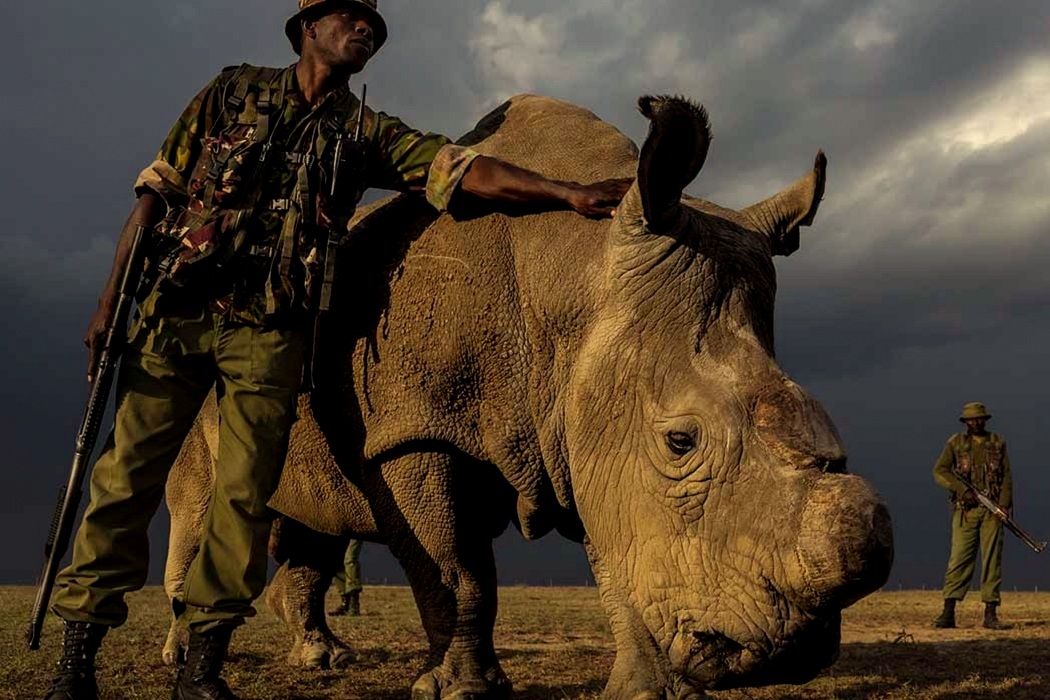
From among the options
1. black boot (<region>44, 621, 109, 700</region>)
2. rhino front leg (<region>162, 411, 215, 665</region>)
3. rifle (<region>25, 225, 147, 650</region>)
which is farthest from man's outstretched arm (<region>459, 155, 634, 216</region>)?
rhino front leg (<region>162, 411, 215, 665</region>)

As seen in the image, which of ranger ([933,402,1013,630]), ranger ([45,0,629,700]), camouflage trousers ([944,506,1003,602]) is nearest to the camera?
ranger ([45,0,629,700])

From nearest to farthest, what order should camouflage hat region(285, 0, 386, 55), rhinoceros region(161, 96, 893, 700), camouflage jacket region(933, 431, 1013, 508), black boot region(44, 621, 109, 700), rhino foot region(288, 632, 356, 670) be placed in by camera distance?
rhinoceros region(161, 96, 893, 700) → black boot region(44, 621, 109, 700) → camouflage hat region(285, 0, 386, 55) → rhino foot region(288, 632, 356, 670) → camouflage jacket region(933, 431, 1013, 508)

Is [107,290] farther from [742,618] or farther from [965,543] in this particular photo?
[965,543]

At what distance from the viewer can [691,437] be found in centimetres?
344

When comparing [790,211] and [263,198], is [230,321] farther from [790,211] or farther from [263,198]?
[790,211]

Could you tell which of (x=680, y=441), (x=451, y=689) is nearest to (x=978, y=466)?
(x=451, y=689)

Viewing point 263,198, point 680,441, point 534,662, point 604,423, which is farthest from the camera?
point 534,662

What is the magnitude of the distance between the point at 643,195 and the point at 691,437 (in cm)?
82

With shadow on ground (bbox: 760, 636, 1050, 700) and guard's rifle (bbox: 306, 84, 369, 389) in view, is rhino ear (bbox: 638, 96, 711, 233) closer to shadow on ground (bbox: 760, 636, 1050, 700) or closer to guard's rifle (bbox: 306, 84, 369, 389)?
guard's rifle (bbox: 306, 84, 369, 389)

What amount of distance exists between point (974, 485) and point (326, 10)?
11.5 metres

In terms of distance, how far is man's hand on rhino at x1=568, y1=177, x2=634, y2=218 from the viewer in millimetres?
4035

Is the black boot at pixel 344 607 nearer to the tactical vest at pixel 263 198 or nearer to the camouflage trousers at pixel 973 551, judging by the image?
the camouflage trousers at pixel 973 551

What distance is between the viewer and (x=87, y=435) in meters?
4.19

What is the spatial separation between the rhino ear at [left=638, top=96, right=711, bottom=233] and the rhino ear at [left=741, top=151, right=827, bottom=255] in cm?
62
